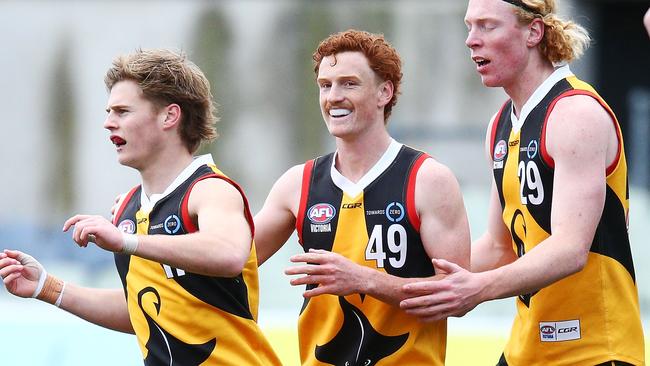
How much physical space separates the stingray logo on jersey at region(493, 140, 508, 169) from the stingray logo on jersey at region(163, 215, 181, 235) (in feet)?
4.08

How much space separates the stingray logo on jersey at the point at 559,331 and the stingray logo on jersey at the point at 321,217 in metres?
0.88

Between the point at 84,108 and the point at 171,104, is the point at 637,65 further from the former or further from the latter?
the point at 171,104

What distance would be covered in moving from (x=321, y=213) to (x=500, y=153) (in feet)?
2.39

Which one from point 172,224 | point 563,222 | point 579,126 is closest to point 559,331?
point 563,222

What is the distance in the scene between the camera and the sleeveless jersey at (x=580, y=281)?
4293 mm

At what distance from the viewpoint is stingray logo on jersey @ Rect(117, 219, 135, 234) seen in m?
4.64

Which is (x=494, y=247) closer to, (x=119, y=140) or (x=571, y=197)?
(x=571, y=197)

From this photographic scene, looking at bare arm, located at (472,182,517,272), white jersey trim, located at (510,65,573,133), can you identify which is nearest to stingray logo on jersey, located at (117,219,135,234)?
bare arm, located at (472,182,517,272)

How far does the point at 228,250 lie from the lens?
163 inches

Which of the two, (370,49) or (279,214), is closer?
(370,49)

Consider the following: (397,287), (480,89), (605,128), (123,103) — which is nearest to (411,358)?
(397,287)

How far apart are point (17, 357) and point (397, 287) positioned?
2747mm

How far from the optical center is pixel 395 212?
175 inches

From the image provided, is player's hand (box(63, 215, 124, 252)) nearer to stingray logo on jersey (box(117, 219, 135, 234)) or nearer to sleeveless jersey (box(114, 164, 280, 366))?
sleeveless jersey (box(114, 164, 280, 366))
